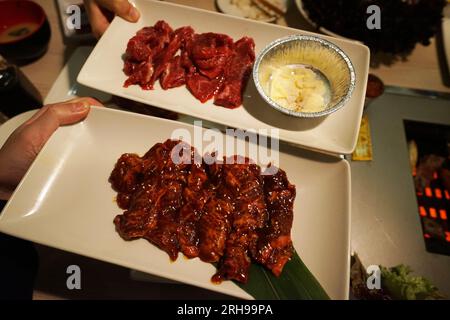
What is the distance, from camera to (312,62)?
8.24 ft

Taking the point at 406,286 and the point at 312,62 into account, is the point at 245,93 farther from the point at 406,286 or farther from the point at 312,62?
the point at 406,286

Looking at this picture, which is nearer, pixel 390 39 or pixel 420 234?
pixel 420 234

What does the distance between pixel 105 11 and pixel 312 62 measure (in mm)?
1839

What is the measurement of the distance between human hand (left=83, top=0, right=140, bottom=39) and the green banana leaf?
2.25 metres

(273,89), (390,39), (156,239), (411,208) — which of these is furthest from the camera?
(390,39)

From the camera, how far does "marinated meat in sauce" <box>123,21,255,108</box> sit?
2492mm

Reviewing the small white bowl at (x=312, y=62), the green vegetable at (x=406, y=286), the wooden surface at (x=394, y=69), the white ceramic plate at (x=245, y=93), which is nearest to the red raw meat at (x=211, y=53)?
the white ceramic plate at (x=245, y=93)

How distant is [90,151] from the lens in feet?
7.46

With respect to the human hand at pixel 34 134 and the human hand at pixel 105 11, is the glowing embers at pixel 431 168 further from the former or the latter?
the human hand at pixel 34 134

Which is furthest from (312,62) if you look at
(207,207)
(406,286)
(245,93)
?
(406,286)

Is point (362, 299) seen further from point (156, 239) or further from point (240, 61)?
point (240, 61)

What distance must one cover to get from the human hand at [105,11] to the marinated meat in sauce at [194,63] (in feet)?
0.60

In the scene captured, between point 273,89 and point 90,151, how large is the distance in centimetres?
143
